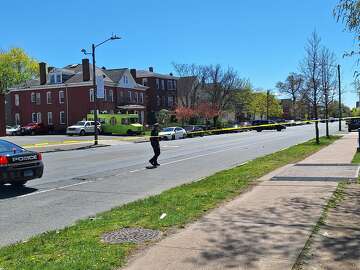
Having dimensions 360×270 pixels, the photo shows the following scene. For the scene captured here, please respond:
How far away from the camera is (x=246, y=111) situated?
125438 mm

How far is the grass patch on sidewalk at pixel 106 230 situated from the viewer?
5.61 m

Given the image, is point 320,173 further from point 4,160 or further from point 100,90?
point 100,90

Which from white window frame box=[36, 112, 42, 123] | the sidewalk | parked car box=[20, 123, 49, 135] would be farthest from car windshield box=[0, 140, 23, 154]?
white window frame box=[36, 112, 42, 123]

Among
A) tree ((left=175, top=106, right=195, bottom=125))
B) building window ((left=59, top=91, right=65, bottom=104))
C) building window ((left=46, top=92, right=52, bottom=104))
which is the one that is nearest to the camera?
building window ((left=59, top=91, right=65, bottom=104))

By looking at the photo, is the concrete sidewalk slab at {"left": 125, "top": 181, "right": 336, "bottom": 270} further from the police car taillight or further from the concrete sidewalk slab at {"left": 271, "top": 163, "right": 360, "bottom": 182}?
the police car taillight

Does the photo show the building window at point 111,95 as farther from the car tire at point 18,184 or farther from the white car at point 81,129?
the car tire at point 18,184

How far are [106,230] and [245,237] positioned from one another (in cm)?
198

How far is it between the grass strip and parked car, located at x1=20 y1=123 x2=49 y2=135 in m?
56.2

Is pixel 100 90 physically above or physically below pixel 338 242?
above

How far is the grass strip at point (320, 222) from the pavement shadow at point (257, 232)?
6cm

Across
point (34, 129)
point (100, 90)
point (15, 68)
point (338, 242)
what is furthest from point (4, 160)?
point (15, 68)

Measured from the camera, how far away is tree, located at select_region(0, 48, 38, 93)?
92.2m

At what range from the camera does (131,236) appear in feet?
22.5

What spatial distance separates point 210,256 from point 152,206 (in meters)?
3.69
